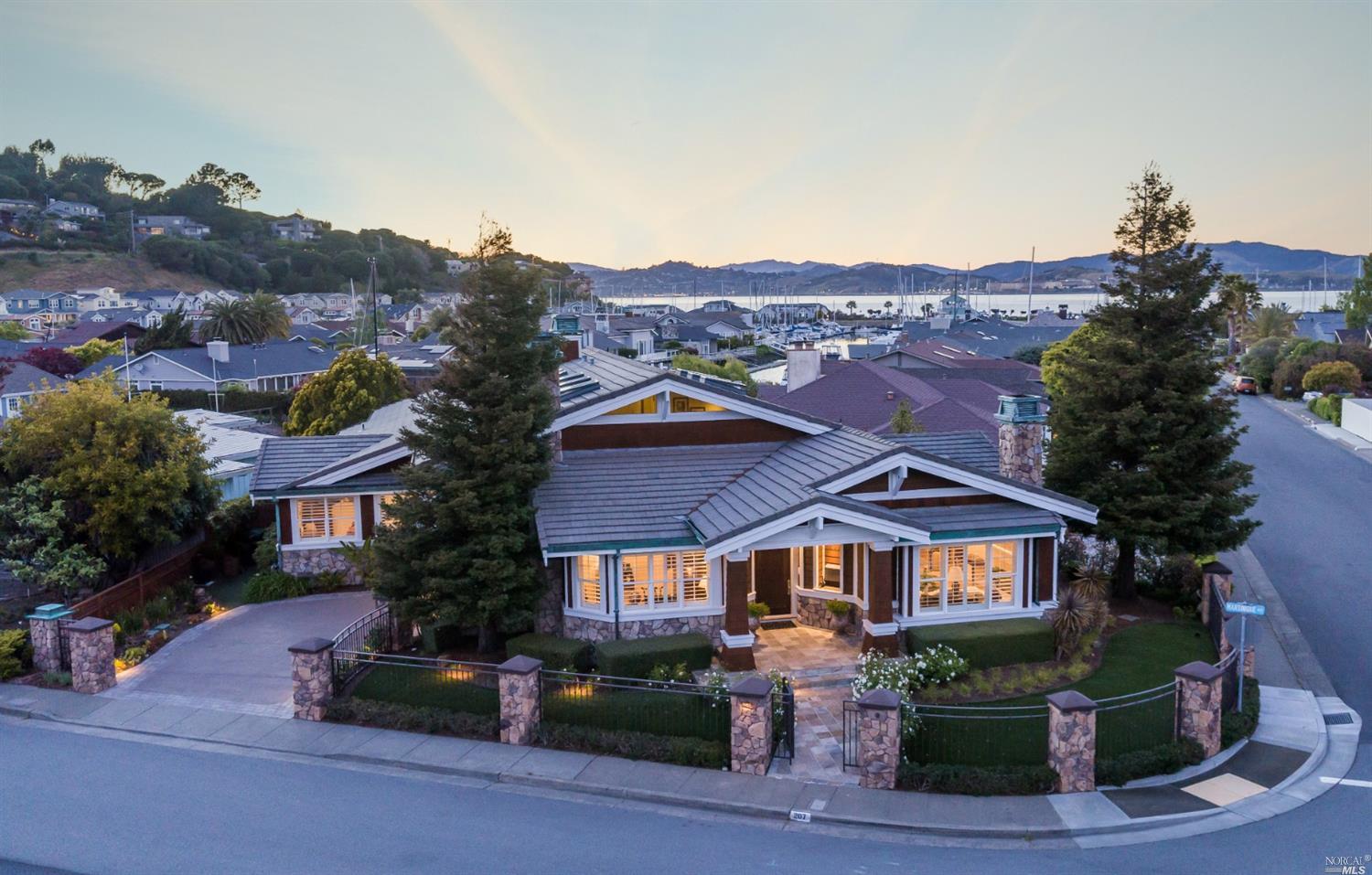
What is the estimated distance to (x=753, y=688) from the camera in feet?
46.7

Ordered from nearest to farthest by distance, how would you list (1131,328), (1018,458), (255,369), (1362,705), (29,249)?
(1362,705), (1018,458), (1131,328), (255,369), (29,249)

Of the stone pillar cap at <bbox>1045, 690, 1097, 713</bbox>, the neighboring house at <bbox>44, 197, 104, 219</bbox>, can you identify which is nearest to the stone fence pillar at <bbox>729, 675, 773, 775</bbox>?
the stone pillar cap at <bbox>1045, 690, 1097, 713</bbox>

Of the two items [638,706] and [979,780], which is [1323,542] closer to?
[979,780]

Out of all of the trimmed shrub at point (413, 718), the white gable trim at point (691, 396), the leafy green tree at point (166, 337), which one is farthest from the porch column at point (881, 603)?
the leafy green tree at point (166, 337)

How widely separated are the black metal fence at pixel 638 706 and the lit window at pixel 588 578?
3.05m


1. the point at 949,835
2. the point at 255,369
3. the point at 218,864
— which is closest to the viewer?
the point at 218,864

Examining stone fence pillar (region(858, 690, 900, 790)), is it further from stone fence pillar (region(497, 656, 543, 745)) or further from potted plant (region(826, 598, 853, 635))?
potted plant (region(826, 598, 853, 635))

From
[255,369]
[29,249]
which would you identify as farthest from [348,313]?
[255,369]

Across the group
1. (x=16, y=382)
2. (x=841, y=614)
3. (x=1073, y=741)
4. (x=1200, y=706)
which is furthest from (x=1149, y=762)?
(x=16, y=382)

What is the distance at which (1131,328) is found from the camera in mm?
22859

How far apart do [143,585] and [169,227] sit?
198285 millimetres

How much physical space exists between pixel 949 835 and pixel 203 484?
21.6 m

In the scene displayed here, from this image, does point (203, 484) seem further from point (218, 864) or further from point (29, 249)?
point (29, 249)

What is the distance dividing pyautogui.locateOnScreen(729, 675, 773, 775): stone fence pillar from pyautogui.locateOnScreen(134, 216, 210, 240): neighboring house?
202981mm
